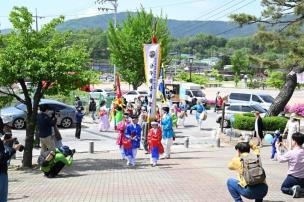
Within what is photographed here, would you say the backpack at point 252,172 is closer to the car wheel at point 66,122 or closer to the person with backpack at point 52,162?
the person with backpack at point 52,162

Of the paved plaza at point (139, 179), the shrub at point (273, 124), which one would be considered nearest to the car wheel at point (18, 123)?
the paved plaza at point (139, 179)

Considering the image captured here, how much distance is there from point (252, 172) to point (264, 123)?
16.1m

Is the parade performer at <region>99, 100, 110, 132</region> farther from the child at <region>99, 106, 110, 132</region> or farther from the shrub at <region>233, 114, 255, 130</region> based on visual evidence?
the shrub at <region>233, 114, 255, 130</region>

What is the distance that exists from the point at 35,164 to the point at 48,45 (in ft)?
12.3

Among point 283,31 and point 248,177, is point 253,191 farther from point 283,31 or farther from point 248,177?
point 283,31

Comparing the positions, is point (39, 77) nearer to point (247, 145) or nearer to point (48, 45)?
point (48, 45)

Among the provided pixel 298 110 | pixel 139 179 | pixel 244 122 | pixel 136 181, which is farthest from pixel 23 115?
pixel 298 110

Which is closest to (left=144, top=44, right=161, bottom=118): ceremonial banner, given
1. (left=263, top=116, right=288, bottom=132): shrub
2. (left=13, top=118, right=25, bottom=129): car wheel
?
(left=263, top=116, right=288, bottom=132): shrub

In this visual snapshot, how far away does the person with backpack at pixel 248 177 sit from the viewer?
805 centimetres

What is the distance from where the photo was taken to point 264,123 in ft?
77.7

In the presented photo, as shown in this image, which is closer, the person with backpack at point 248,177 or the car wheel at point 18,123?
the person with backpack at point 248,177

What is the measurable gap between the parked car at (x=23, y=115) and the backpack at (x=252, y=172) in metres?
16.6

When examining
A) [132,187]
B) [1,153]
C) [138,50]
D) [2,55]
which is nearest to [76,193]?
[132,187]

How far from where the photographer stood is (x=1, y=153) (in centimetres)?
700
